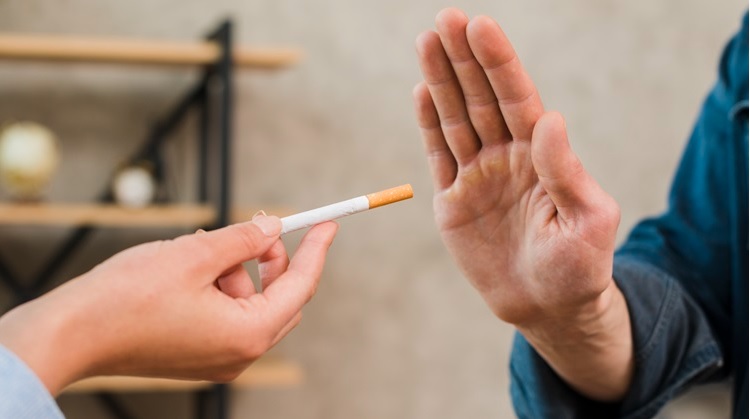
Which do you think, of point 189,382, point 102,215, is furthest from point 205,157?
point 189,382

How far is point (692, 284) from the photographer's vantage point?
1068 millimetres

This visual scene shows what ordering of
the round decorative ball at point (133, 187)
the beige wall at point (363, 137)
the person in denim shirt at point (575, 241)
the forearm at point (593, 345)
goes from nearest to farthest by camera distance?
the person in denim shirt at point (575, 241)
the forearm at point (593, 345)
the round decorative ball at point (133, 187)
the beige wall at point (363, 137)

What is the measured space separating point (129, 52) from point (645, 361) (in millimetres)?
1365

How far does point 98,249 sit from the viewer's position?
213 centimetres

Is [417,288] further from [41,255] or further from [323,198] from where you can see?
[41,255]

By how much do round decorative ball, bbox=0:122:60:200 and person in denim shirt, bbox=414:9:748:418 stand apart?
4.24ft

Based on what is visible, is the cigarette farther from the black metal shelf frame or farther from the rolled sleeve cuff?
the black metal shelf frame

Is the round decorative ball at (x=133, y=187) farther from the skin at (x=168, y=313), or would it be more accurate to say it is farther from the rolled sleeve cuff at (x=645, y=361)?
the skin at (x=168, y=313)

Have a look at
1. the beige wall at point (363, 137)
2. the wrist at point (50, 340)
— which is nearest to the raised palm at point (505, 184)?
the wrist at point (50, 340)

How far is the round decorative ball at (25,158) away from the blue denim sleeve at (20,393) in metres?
1.53

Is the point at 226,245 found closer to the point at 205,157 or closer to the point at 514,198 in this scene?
the point at 514,198

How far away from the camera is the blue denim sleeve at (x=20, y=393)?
459 mm

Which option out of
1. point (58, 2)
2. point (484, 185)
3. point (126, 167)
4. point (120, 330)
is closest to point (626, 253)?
point (484, 185)

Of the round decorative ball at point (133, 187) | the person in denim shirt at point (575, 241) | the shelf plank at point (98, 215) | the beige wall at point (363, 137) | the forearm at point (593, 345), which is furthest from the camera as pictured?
the beige wall at point (363, 137)
